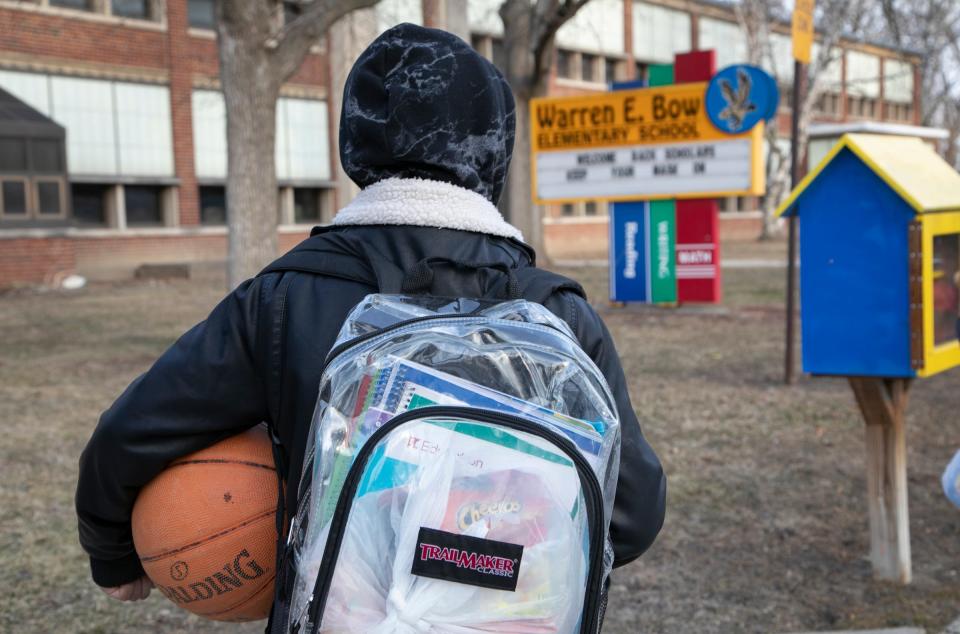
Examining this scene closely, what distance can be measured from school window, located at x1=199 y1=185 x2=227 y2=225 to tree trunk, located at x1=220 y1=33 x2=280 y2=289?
47.6 feet

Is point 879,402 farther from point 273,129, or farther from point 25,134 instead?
point 25,134

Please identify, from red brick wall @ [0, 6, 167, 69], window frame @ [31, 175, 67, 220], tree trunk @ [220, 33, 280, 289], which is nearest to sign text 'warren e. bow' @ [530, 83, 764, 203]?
tree trunk @ [220, 33, 280, 289]

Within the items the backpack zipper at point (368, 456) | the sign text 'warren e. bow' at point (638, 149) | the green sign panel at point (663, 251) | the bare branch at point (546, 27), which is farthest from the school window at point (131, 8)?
the backpack zipper at point (368, 456)

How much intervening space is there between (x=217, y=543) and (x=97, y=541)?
250mm

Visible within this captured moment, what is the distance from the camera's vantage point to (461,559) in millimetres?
1318

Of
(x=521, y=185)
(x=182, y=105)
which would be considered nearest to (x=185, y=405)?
(x=521, y=185)

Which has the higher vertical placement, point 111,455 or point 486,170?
point 486,170

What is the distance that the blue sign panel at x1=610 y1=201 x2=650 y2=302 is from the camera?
1326 cm

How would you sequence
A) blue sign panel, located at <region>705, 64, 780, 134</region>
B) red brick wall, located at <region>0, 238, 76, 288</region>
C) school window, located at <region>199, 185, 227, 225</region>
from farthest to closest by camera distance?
school window, located at <region>199, 185, 227, 225</region>, red brick wall, located at <region>0, 238, 76, 288</region>, blue sign panel, located at <region>705, 64, 780, 134</region>

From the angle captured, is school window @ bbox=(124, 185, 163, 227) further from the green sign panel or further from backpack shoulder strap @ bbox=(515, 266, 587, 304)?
backpack shoulder strap @ bbox=(515, 266, 587, 304)

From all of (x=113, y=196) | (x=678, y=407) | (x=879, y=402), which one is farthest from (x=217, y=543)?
(x=113, y=196)

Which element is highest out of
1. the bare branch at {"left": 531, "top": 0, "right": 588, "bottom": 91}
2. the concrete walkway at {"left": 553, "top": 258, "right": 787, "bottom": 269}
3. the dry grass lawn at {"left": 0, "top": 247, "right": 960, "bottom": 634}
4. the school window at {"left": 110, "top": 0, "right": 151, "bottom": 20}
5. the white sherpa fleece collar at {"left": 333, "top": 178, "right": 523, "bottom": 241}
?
the school window at {"left": 110, "top": 0, "right": 151, "bottom": 20}

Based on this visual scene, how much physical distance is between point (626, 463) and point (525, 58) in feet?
48.7

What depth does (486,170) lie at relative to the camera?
1.71 meters
